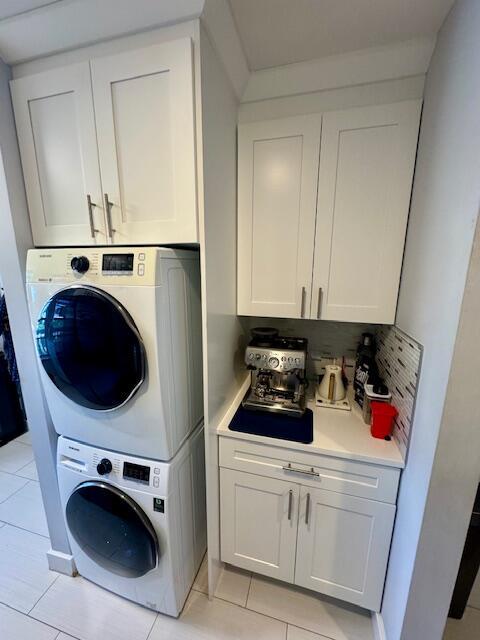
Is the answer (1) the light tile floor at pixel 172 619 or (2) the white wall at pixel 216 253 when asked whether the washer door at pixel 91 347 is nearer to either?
(2) the white wall at pixel 216 253

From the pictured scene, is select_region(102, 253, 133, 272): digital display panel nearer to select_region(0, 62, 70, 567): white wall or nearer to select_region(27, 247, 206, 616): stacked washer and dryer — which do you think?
select_region(27, 247, 206, 616): stacked washer and dryer

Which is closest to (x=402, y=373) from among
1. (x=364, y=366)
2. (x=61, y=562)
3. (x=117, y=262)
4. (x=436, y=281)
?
(x=364, y=366)

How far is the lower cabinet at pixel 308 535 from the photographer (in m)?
1.11

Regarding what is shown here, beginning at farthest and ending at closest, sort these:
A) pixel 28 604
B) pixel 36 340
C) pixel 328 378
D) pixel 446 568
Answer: pixel 328 378 → pixel 28 604 → pixel 36 340 → pixel 446 568

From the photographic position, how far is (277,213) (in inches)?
50.8

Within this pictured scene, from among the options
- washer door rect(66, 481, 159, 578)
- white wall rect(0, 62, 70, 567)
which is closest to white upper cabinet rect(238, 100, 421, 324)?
white wall rect(0, 62, 70, 567)

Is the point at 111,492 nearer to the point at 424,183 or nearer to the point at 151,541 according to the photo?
the point at 151,541

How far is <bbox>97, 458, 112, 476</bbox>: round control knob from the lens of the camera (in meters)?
1.09

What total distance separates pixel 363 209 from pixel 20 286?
60.5 inches

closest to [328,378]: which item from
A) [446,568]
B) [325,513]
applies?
[325,513]

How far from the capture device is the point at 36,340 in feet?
3.45

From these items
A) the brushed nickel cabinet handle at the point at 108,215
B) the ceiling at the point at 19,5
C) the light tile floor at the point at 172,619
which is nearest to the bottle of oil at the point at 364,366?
the light tile floor at the point at 172,619

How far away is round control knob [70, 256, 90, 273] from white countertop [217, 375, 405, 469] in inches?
34.3

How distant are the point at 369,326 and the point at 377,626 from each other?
139 centimetres
